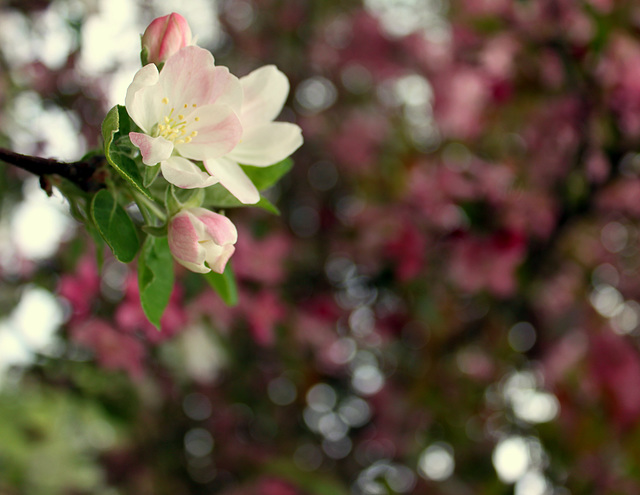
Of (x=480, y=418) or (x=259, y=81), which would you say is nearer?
(x=259, y=81)

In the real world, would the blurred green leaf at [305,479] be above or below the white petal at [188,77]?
below

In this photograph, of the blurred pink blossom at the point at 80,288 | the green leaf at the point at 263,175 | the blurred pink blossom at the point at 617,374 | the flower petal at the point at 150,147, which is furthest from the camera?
the blurred pink blossom at the point at 617,374

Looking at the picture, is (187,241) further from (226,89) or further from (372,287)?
(372,287)

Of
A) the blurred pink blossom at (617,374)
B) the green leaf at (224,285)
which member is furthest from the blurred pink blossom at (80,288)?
the blurred pink blossom at (617,374)

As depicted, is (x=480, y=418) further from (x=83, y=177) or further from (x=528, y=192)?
(x=83, y=177)

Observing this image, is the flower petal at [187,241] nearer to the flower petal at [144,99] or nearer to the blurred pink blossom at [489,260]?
the flower petal at [144,99]

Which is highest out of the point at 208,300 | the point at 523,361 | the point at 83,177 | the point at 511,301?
the point at 83,177

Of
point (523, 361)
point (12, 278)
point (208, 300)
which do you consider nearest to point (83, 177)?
point (208, 300)
